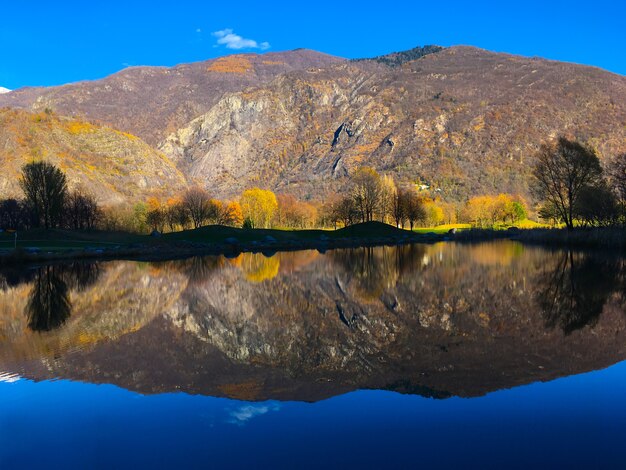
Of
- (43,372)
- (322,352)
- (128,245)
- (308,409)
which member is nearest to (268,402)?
(308,409)

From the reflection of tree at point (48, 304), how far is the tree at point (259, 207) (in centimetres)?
10010

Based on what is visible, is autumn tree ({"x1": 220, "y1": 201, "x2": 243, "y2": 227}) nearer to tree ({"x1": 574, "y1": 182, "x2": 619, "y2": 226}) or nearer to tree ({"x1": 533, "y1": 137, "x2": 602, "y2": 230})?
tree ({"x1": 533, "y1": 137, "x2": 602, "y2": 230})

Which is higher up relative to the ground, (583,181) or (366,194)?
(366,194)

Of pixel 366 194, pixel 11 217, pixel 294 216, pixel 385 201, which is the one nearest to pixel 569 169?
pixel 366 194

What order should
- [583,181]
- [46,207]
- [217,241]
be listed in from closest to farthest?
[583,181]
[217,241]
[46,207]

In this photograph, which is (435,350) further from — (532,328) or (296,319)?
(296,319)

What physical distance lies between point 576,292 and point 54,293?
75.5ft

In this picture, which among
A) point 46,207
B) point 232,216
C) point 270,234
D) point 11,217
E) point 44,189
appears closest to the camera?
point 46,207

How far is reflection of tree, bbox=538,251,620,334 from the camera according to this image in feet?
46.1

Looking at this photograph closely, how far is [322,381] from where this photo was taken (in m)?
9.61

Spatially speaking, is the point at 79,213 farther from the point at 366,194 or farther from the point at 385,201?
the point at 385,201

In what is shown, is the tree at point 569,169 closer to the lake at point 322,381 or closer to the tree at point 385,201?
the tree at point 385,201

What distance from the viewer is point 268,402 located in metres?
8.66

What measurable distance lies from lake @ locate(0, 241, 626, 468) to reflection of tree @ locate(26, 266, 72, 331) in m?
0.22
